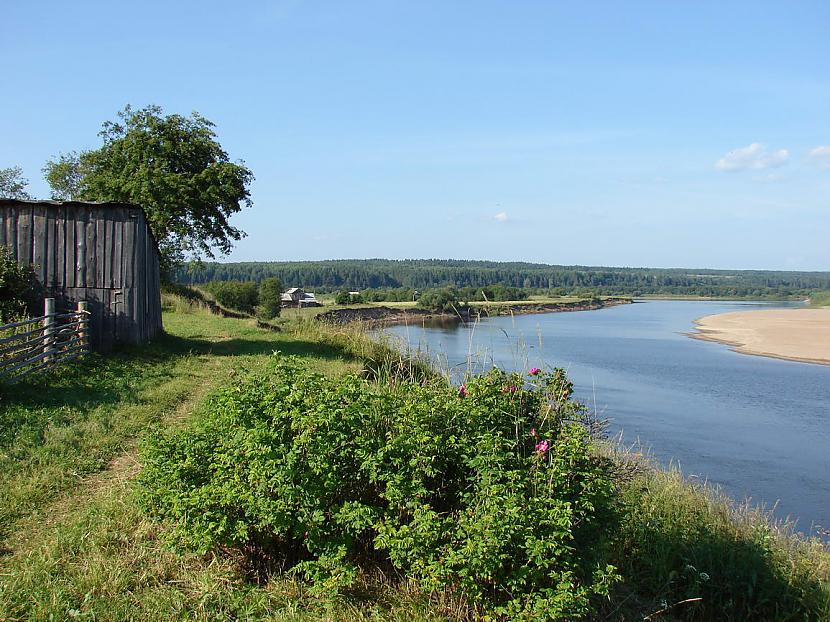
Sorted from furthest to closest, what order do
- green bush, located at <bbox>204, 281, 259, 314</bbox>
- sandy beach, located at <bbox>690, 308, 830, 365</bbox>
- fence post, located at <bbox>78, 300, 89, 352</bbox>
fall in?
green bush, located at <bbox>204, 281, 259, 314</bbox> → sandy beach, located at <bbox>690, 308, 830, 365</bbox> → fence post, located at <bbox>78, 300, 89, 352</bbox>

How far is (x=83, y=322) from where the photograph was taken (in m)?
12.5

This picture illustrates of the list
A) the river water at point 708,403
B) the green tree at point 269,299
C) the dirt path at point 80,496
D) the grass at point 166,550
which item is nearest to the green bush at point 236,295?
the green tree at point 269,299

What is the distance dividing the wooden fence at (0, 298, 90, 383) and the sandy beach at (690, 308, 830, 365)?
2931 centimetres

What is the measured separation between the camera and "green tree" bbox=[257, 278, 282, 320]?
114ft

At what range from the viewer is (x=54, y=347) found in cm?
1107

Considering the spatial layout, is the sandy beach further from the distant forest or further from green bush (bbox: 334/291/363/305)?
the distant forest

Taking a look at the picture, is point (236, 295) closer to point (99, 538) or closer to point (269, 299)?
point (269, 299)

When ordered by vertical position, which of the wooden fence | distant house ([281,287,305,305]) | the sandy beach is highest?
the wooden fence

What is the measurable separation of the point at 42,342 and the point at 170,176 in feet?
44.6

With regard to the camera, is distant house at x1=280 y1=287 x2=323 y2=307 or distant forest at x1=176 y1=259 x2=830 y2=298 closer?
distant house at x1=280 y1=287 x2=323 y2=307

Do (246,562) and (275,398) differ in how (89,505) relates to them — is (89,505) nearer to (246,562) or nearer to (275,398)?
(246,562)

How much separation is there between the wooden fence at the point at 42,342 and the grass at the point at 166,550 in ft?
1.06

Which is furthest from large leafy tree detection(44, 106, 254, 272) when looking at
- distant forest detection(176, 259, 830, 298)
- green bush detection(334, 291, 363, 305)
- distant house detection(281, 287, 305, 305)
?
distant forest detection(176, 259, 830, 298)

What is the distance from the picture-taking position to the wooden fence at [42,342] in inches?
370
